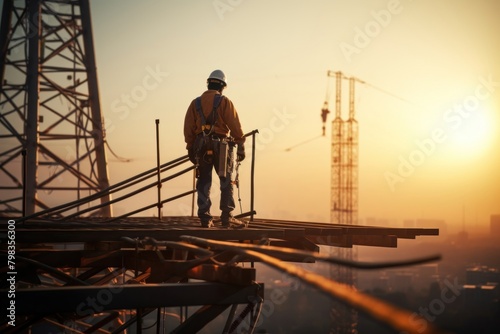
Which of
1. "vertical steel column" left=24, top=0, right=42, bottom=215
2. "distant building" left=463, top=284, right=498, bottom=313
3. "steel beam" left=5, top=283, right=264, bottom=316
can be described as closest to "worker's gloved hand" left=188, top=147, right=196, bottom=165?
"steel beam" left=5, top=283, right=264, bottom=316

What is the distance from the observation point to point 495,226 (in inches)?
3905

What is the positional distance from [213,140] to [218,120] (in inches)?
12.3

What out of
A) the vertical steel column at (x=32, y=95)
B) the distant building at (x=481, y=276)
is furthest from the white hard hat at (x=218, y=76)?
the distant building at (x=481, y=276)

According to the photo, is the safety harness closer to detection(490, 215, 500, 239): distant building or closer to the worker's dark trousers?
the worker's dark trousers

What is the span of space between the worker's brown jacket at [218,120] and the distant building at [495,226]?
92.0m

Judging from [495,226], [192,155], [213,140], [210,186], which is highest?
[213,140]

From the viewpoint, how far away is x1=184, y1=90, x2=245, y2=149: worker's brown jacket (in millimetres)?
11102

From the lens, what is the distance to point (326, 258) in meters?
5.00

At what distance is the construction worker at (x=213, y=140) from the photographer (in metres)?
11.1

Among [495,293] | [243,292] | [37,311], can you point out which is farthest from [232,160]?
[495,293]

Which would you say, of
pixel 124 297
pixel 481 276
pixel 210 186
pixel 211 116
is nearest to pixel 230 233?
pixel 210 186

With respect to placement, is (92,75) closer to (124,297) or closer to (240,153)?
(240,153)

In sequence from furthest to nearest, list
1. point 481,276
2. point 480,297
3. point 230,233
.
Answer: point 481,276, point 480,297, point 230,233

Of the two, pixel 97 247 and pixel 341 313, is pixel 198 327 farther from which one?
pixel 341 313
